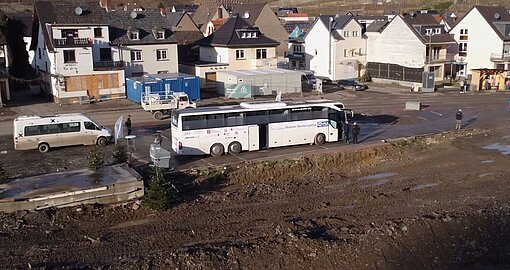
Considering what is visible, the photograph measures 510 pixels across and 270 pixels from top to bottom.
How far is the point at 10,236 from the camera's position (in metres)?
17.6

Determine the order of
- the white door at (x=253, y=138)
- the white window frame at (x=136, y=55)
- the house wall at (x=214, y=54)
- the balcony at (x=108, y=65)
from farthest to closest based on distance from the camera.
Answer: the house wall at (x=214, y=54) → the white window frame at (x=136, y=55) → the balcony at (x=108, y=65) → the white door at (x=253, y=138)

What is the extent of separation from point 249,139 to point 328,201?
6871 mm

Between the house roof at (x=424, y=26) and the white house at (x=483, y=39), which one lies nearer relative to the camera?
the house roof at (x=424, y=26)

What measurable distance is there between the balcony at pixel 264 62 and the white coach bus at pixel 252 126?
25.4 metres

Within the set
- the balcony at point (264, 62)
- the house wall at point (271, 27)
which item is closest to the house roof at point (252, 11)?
the house wall at point (271, 27)

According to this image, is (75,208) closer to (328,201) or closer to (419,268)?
(328,201)

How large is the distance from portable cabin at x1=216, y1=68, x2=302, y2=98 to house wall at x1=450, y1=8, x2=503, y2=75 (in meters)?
19.8

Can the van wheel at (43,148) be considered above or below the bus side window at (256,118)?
below

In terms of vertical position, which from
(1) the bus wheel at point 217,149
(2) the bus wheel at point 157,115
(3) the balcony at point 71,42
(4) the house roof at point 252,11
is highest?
(4) the house roof at point 252,11

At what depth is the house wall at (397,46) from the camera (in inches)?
2165

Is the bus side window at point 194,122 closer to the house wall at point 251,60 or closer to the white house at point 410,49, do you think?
the house wall at point 251,60

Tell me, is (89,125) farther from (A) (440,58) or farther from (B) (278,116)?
(A) (440,58)

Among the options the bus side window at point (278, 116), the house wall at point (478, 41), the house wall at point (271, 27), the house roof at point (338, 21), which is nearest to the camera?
the bus side window at point (278, 116)

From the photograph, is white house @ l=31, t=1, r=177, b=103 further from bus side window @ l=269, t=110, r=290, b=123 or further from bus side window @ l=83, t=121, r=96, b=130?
bus side window @ l=269, t=110, r=290, b=123
